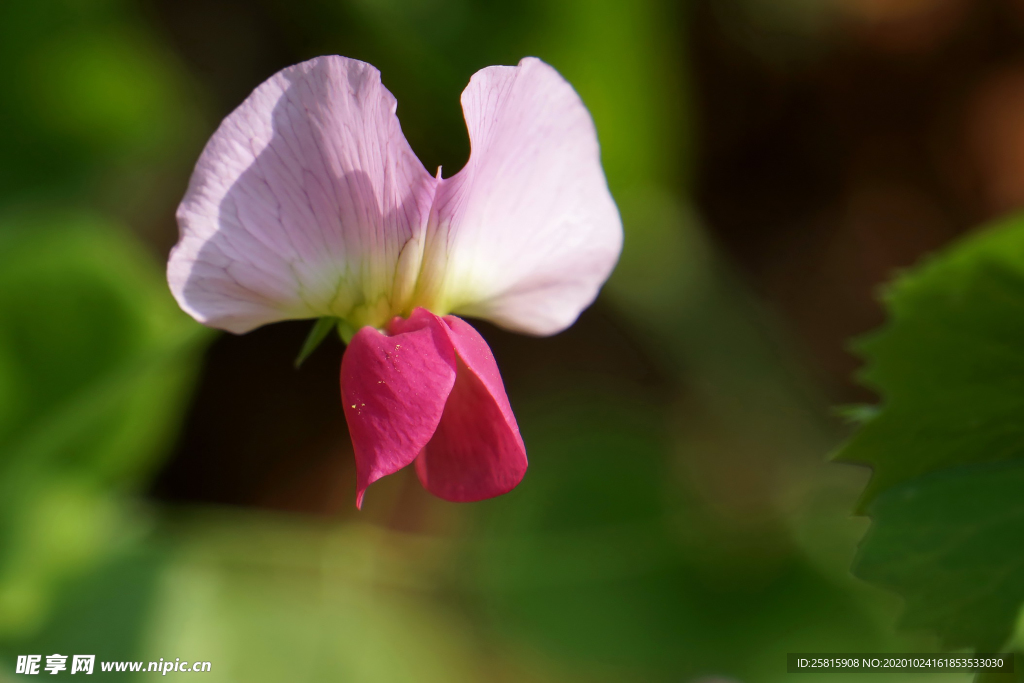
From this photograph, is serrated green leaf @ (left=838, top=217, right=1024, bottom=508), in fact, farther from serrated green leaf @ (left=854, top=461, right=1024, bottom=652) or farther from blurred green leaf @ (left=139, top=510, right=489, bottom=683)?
blurred green leaf @ (left=139, top=510, right=489, bottom=683)

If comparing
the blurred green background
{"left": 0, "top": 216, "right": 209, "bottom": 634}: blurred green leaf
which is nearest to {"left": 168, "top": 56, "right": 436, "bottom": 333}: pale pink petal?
the blurred green background

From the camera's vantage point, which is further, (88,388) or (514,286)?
(88,388)

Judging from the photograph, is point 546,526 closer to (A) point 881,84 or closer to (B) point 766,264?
(B) point 766,264

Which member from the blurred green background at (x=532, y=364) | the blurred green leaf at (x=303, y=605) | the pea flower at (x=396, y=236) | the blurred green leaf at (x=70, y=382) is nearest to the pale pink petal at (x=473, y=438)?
the pea flower at (x=396, y=236)

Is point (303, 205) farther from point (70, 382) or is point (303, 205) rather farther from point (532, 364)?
point (532, 364)

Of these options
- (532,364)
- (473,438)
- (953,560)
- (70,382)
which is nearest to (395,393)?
(473,438)

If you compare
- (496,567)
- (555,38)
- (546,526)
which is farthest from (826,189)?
(496,567)

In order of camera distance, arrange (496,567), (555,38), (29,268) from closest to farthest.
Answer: (29,268) < (496,567) < (555,38)
